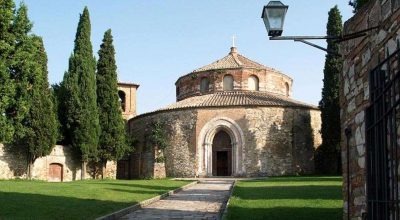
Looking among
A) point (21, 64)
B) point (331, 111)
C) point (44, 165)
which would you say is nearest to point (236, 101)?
point (331, 111)

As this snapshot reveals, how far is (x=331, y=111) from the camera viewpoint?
1442 inches

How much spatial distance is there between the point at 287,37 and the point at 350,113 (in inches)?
61.8

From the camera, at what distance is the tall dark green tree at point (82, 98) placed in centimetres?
3612

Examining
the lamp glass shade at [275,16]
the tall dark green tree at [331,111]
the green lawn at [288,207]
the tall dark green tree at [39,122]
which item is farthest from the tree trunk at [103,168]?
the lamp glass shade at [275,16]

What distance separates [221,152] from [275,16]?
31.8 m

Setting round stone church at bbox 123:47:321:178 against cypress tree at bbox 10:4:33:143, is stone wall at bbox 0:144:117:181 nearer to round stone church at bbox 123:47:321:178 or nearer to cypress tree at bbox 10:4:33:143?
cypress tree at bbox 10:4:33:143

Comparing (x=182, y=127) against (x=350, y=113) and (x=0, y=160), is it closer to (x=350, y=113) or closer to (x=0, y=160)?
(x=0, y=160)

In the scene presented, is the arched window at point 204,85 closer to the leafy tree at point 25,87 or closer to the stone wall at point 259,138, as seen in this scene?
the stone wall at point 259,138

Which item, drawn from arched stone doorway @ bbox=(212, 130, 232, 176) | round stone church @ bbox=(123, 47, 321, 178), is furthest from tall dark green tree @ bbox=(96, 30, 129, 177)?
arched stone doorway @ bbox=(212, 130, 232, 176)

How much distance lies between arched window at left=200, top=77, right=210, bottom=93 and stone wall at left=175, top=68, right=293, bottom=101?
250 mm

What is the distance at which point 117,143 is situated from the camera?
126ft

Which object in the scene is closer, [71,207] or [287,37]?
[287,37]

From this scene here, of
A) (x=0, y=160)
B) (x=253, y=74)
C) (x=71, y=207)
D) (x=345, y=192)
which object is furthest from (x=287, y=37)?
(x=253, y=74)

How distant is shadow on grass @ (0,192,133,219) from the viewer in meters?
11.8
